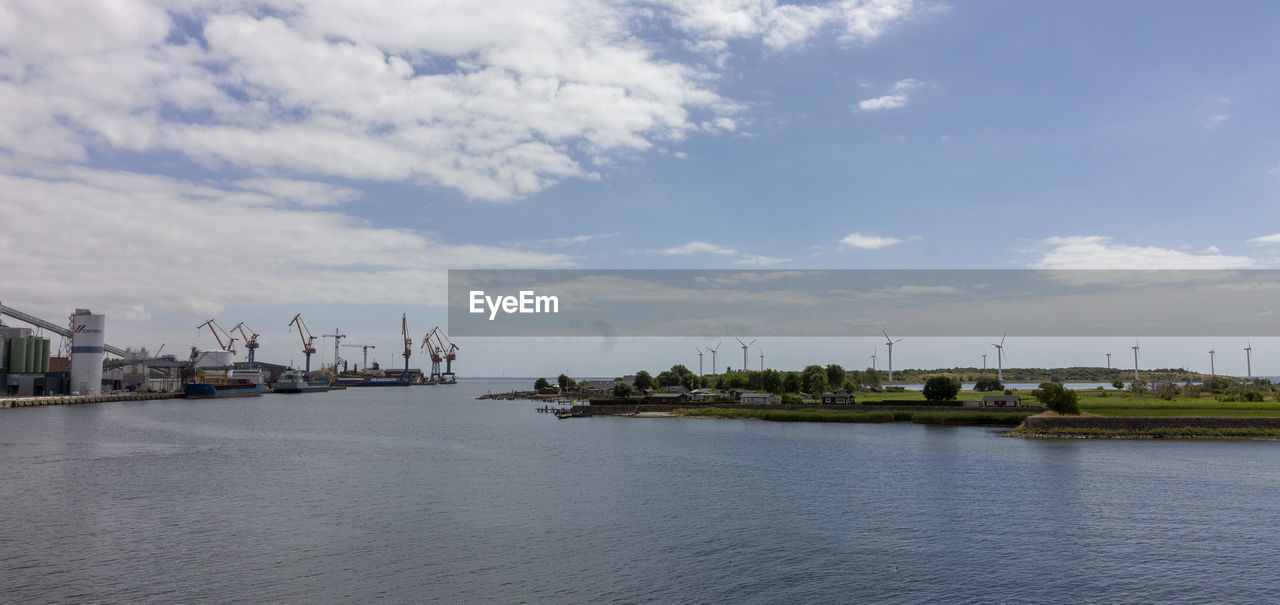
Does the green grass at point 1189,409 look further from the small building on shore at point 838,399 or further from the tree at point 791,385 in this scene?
the tree at point 791,385

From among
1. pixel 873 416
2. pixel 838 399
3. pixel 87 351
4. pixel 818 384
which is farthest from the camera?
pixel 87 351

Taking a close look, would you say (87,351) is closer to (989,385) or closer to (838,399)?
(838,399)

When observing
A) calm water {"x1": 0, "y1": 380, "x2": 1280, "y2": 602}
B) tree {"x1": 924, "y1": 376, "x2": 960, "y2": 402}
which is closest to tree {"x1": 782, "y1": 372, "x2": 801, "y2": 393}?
tree {"x1": 924, "y1": 376, "x2": 960, "y2": 402}

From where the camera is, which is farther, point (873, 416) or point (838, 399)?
point (838, 399)

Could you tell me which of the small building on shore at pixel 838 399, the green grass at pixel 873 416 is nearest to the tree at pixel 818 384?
the small building on shore at pixel 838 399

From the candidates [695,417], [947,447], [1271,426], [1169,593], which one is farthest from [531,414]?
[1169,593]

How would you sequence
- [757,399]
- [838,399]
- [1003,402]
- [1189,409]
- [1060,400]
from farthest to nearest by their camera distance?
1. [757,399]
2. [838,399]
3. [1003,402]
4. [1189,409]
5. [1060,400]

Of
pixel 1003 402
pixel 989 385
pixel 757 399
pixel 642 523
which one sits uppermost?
pixel 989 385

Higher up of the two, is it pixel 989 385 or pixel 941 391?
pixel 941 391

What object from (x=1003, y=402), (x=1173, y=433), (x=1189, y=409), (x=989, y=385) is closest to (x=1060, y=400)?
(x=1173, y=433)
